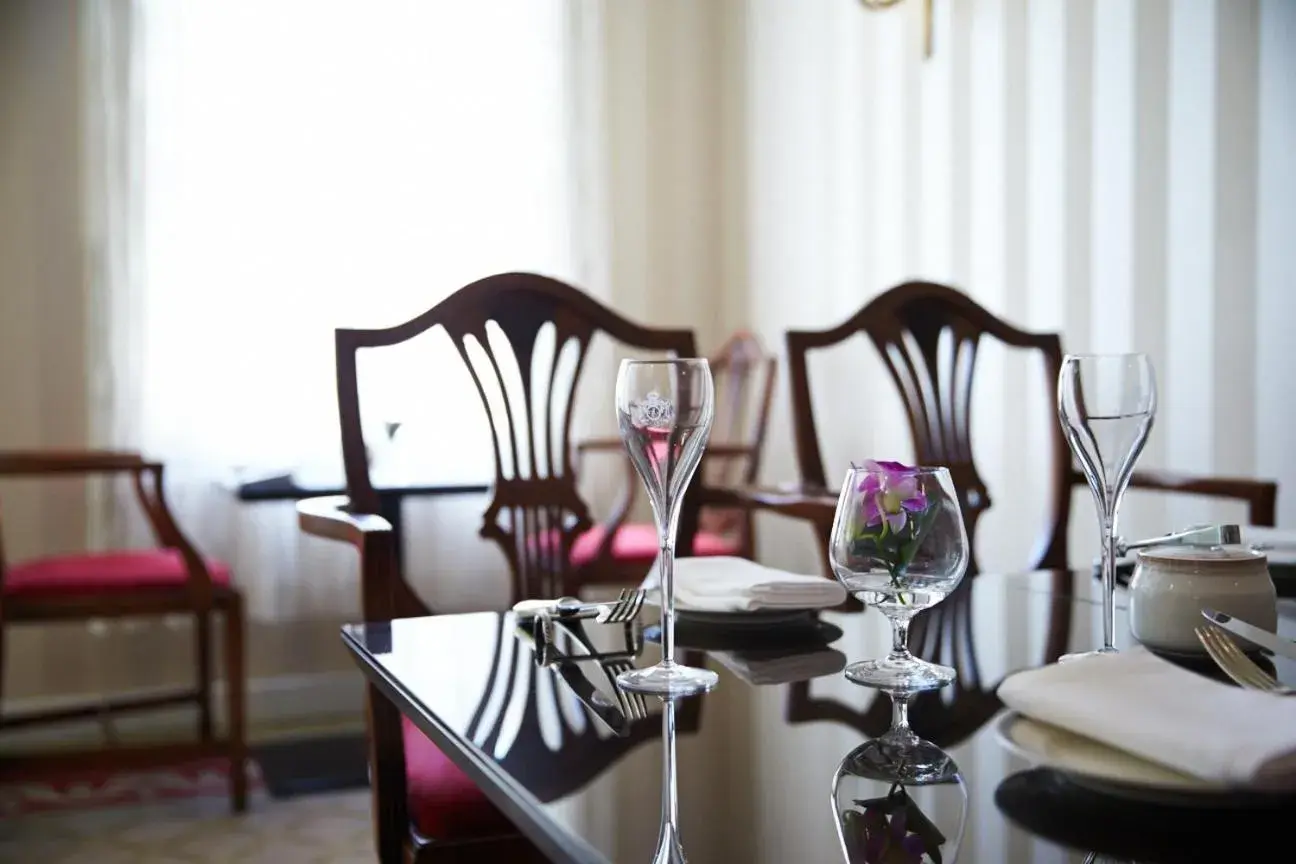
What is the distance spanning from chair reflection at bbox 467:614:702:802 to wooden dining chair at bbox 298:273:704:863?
0.17 m

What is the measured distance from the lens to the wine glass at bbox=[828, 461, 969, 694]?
67 centimetres

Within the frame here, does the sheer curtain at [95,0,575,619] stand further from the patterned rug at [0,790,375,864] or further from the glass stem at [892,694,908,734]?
the glass stem at [892,694,908,734]

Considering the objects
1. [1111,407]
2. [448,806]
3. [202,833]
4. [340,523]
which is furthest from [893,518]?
[202,833]

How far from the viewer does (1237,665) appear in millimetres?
640

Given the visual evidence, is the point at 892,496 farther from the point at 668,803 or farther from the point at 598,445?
the point at 598,445

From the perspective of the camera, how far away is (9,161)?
3.16 meters

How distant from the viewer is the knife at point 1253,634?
63 centimetres

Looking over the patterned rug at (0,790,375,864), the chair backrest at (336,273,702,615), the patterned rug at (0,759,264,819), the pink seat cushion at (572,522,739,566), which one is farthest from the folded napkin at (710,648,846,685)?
the patterned rug at (0,759,264,819)

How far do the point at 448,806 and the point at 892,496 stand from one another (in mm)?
450

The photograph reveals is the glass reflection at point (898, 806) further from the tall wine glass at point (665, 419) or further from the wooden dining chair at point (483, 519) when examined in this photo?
the wooden dining chair at point (483, 519)

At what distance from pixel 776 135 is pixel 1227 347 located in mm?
1871

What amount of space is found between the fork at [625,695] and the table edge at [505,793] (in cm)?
10

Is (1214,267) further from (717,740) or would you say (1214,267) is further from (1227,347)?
(717,740)

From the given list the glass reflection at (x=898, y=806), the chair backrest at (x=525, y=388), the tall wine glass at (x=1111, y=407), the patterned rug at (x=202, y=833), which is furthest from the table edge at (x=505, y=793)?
the patterned rug at (x=202, y=833)
